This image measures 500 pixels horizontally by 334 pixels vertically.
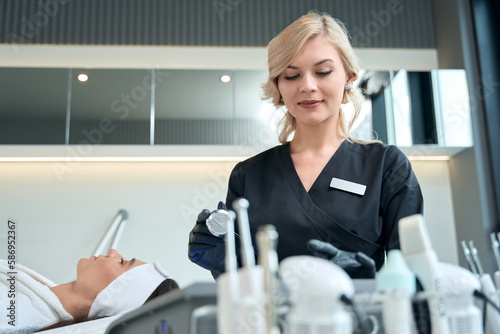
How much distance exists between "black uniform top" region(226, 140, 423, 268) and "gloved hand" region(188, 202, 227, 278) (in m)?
0.22

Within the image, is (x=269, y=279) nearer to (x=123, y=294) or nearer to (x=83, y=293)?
(x=123, y=294)

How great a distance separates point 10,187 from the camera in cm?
396

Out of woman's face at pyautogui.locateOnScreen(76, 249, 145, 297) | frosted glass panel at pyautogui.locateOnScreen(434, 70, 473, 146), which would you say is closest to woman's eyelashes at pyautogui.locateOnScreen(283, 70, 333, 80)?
woman's face at pyautogui.locateOnScreen(76, 249, 145, 297)

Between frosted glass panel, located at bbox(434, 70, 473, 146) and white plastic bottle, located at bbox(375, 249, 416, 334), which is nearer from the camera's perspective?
white plastic bottle, located at bbox(375, 249, 416, 334)

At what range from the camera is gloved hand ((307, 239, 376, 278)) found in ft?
2.53

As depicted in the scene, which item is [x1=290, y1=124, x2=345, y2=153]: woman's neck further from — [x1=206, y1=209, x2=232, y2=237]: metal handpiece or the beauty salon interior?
the beauty salon interior

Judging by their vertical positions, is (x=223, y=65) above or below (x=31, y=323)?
above

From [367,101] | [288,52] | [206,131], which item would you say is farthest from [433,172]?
[288,52]

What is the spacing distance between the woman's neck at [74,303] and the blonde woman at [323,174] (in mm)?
754

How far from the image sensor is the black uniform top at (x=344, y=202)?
3.83ft

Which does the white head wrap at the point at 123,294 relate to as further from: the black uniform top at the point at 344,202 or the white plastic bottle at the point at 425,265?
the white plastic bottle at the point at 425,265

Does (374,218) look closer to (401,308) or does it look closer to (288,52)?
(288,52)

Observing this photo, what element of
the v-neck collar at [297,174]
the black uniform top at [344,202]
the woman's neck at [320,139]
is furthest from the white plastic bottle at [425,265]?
the woman's neck at [320,139]

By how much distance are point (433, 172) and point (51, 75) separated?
117 inches
